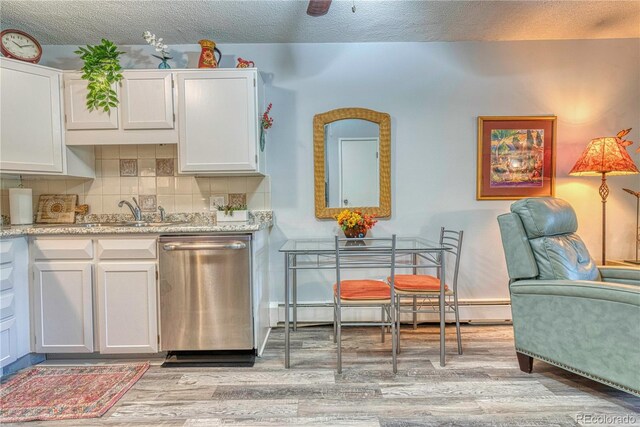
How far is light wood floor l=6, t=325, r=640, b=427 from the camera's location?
1.58 m

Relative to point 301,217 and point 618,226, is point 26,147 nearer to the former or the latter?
point 301,217

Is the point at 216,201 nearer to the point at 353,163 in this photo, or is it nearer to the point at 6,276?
the point at 353,163

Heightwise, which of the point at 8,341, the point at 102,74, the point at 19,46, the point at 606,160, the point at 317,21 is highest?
the point at 317,21

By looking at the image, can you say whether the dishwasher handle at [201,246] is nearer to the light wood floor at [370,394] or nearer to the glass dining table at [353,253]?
the glass dining table at [353,253]

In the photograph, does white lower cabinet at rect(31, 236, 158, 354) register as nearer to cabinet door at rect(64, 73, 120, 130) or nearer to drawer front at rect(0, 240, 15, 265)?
drawer front at rect(0, 240, 15, 265)

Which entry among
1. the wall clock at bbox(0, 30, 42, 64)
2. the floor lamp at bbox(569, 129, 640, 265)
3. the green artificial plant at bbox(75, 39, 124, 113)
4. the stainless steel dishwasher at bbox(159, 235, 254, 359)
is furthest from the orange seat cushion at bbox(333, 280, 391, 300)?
the wall clock at bbox(0, 30, 42, 64)

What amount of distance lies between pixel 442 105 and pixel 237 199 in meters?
1.93

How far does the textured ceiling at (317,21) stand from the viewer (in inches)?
86.8

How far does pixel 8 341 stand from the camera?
77.5 inches

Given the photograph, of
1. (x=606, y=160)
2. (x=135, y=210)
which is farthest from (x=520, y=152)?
(x=135, y=210)

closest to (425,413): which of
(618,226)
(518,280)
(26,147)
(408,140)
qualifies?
(518,280)

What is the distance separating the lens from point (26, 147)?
2203 millimetres

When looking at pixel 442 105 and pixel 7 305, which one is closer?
pixel 7 305

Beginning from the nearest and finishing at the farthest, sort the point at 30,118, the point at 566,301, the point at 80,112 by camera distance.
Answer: the point at 566,301
the point at 30,118
the point at 80,112
